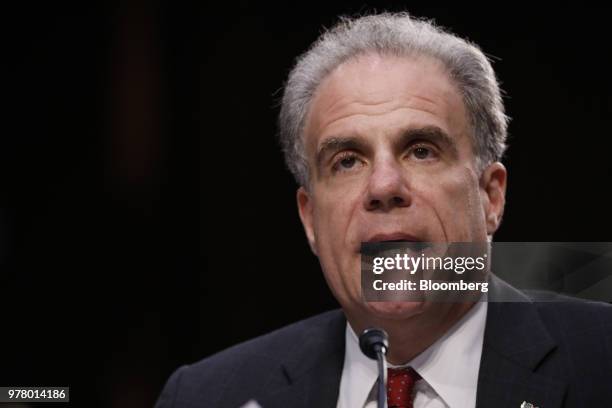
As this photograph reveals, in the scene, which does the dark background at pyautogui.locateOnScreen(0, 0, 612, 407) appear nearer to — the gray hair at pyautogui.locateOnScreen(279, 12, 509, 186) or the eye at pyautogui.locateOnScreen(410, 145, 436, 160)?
the gray hair at pyautogui.locateOnScreen(279, 12, 509, 186)

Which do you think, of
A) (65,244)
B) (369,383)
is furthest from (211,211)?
(369,383)

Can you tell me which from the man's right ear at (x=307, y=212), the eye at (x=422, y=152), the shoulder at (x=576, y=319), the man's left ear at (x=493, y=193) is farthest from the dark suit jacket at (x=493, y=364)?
the eye at (x=422, y=152)

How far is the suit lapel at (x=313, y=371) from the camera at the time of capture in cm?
183

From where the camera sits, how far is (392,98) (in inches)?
68.0

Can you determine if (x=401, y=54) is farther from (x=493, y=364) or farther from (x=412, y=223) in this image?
(x=493, y=364)

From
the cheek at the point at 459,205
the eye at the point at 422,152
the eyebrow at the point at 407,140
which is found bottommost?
the cheek at the point at 459,205

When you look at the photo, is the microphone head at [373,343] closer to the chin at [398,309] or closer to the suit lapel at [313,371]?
the chin at [398,309]

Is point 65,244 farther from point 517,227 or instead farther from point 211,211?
point 517,227

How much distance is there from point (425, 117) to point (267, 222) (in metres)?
0.74

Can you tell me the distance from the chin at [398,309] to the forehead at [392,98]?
37 centimetres

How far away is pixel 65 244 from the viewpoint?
224 centimetres

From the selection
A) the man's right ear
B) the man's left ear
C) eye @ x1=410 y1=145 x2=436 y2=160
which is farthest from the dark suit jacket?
eye @ x1=410 y1=145 x2=436 y2=160

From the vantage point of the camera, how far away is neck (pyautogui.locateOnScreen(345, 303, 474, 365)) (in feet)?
5.63

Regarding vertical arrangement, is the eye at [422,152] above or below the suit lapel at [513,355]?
above
